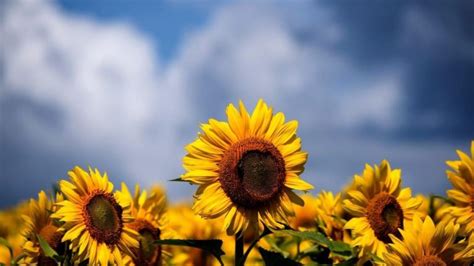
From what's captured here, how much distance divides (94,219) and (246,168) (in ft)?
2.90

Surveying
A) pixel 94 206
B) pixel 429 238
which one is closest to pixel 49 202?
pixel 94 206

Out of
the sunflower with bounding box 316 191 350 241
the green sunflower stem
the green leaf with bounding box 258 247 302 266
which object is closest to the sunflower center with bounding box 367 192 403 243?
the sunflower with bounding box 316 191 350 241

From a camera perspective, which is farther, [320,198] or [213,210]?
[320,198]

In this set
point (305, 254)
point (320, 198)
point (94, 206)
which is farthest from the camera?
point (320, 198)

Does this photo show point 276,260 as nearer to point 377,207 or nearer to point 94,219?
point 377,207

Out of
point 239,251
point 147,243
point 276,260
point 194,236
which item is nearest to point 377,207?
point 276,260

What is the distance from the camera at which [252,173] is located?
3660mm

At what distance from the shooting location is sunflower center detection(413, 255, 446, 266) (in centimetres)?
350

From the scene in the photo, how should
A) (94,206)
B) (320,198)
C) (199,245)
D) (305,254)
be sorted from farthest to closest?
(320,198) → (305,254) → (94,206) → (199,245)

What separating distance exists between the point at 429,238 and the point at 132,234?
5.27 feet

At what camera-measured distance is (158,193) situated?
15.4 feet

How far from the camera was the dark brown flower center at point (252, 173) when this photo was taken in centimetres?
361

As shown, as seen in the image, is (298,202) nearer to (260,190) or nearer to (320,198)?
(260,190)

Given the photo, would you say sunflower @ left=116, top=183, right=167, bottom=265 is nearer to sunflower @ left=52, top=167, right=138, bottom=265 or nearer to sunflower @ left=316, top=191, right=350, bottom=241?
sunflower @ left=52, top=167, right=138, bottom=265
